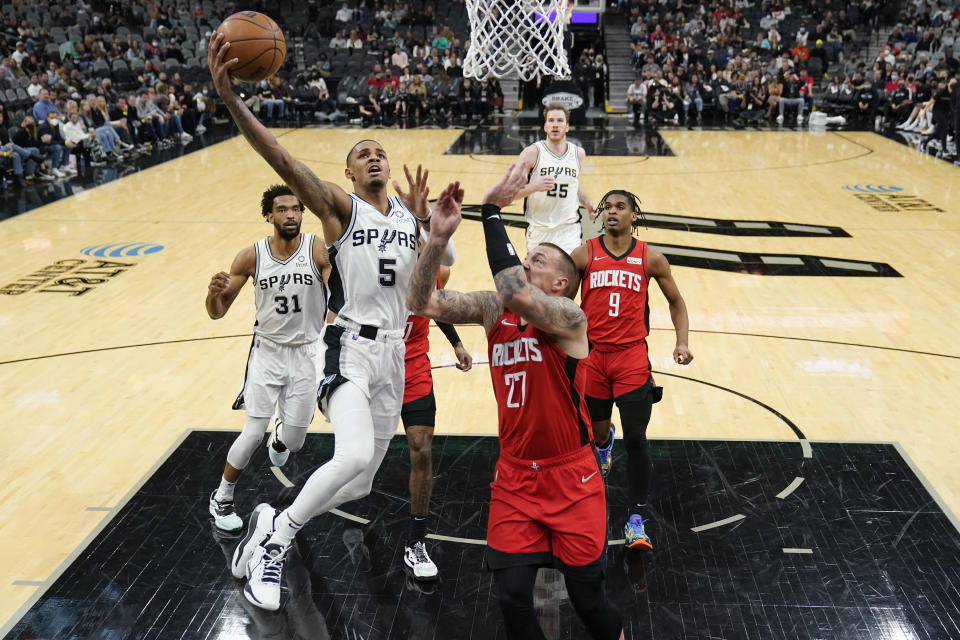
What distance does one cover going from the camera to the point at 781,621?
4.17 m

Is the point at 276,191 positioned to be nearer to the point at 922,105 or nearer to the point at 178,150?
the point at 178,150

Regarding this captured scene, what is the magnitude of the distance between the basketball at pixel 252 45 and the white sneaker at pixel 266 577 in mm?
2331

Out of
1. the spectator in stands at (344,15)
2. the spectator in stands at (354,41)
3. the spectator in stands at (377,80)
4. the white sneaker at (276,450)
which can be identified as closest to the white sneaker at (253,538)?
the white sneaker at (276,450)

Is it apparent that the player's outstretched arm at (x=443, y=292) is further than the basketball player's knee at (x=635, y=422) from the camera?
No

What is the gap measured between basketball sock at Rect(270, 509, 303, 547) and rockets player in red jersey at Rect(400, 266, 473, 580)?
64 centimetres

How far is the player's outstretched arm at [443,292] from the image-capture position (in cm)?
326

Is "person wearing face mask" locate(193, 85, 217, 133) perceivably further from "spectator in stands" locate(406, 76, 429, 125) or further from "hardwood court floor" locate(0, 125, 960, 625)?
"hardwood court floor" locate(0, 125, 960, 625)

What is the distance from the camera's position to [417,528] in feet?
15.0

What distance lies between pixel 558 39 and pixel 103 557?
7.24 meters

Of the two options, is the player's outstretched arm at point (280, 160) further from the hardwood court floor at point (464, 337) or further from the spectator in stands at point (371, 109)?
the spectator in stands at point (371, 109)

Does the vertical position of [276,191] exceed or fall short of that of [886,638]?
it exceeds it

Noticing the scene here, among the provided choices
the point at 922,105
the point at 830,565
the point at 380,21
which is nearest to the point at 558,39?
the point at 830,565

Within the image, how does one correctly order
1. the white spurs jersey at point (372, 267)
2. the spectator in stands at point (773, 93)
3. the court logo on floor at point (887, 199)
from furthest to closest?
the spectator in stands at point (773, 93) < the court logo on floor at point (887, 199) < the white spurs jersey at point (372, 267)

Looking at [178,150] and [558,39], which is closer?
[558,39]
